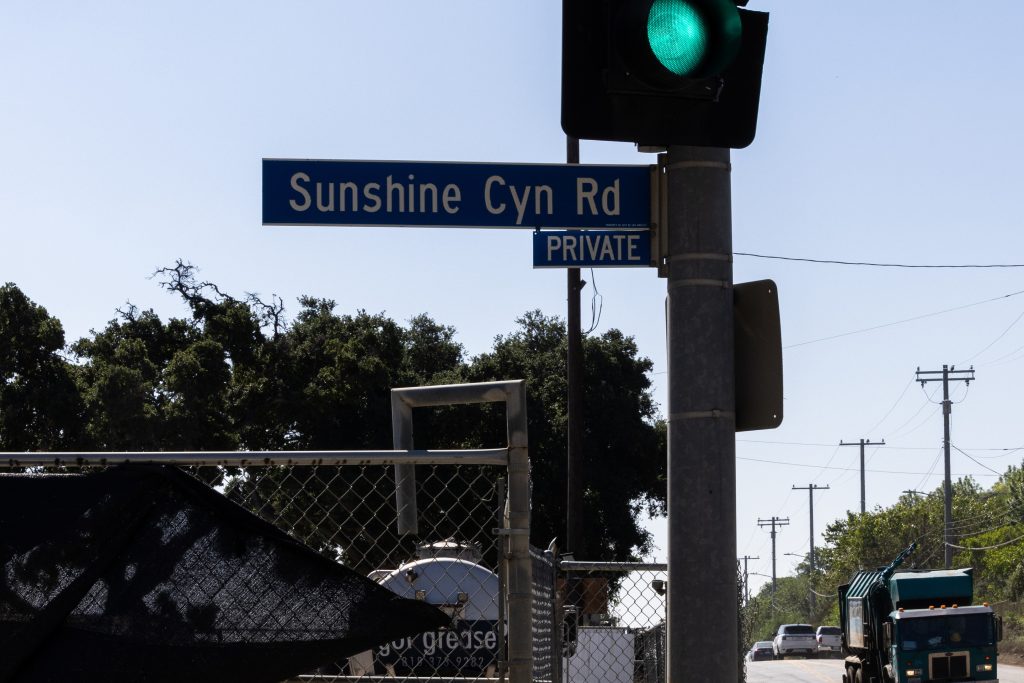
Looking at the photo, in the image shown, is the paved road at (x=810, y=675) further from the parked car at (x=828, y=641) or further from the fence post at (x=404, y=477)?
the fence post at (x=404, y=477)

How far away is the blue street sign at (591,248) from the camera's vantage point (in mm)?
4367

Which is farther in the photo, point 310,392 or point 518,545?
point 310,392

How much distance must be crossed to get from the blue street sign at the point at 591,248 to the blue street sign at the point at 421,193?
0.10 m

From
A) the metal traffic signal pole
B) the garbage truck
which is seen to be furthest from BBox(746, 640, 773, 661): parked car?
the metal traffic signal pole

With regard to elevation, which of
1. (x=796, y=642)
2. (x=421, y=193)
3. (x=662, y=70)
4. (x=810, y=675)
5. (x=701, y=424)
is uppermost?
(x=662, y=70)

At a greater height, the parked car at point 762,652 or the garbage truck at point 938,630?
the garbage truck at point 938,630

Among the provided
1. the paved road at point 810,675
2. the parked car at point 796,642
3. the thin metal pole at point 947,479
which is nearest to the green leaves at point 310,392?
the paved road at point 810,675

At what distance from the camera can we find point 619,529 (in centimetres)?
3080

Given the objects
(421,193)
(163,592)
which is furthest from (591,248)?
(163,592)

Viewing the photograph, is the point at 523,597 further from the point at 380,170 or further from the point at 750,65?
the point at 750,65

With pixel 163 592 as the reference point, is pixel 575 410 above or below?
above

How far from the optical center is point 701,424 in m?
3.93

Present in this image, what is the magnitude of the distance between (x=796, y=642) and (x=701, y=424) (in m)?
58.0

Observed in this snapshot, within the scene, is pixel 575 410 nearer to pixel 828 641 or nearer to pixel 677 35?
pixel 677 35
